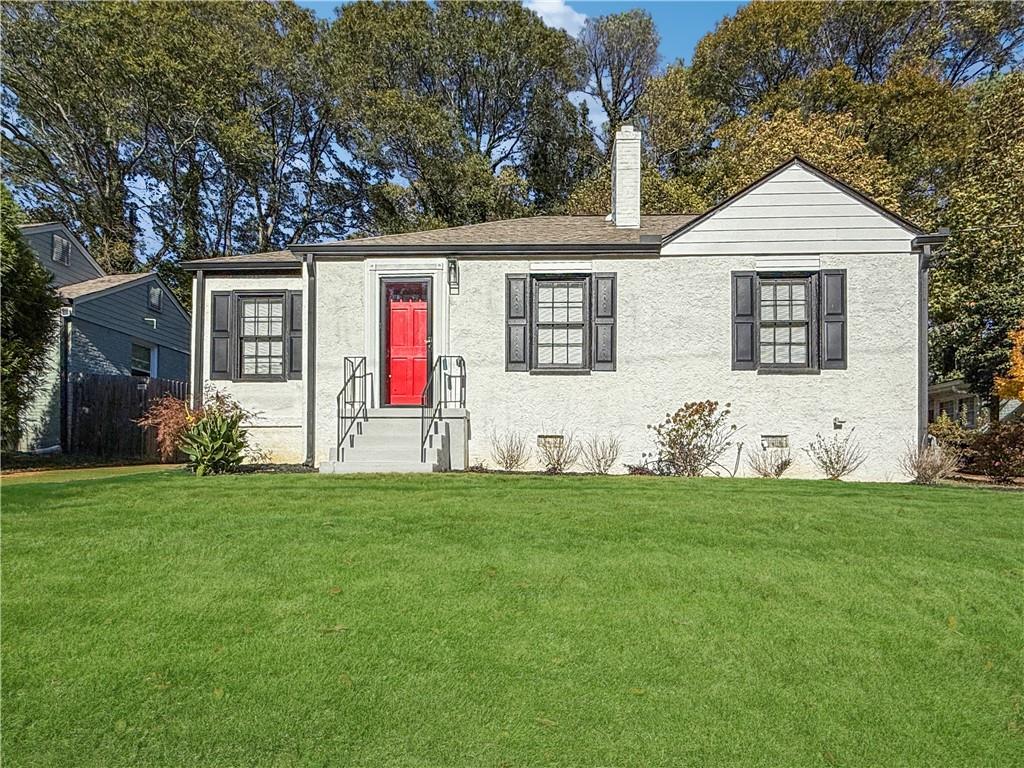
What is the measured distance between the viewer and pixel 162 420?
436 inches

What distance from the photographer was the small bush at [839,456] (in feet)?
33.5

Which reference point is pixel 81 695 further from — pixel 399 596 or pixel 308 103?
pixel 308 103

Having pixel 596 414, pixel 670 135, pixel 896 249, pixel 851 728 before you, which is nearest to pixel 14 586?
pixel 851 728

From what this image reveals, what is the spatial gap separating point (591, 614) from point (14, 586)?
12.5ft

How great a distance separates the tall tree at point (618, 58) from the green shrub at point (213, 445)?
72.9ft

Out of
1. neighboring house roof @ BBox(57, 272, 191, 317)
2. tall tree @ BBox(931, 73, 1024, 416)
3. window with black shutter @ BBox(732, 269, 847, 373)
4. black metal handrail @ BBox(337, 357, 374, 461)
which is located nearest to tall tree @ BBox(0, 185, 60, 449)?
neighboring house roof @ BBox(57, 272, 191, 317)

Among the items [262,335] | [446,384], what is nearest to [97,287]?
[262,335]

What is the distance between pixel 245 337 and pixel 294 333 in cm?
89

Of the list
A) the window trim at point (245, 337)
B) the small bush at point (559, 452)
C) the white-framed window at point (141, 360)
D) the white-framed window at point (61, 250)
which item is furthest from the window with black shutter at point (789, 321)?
the white-framed window at point (61, 250)

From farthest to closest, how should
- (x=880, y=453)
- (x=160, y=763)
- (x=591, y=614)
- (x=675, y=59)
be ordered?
(x=675, y=59) < (x=880, y=453) < (x=591, y=614) < (x=160, y=763)

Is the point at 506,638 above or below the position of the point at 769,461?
below

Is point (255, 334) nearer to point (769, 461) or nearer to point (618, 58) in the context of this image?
point (769, 461)

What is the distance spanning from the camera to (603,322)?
10648 millimetres

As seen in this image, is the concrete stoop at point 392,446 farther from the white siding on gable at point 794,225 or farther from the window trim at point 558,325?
the white siding on gable at point 794,225
